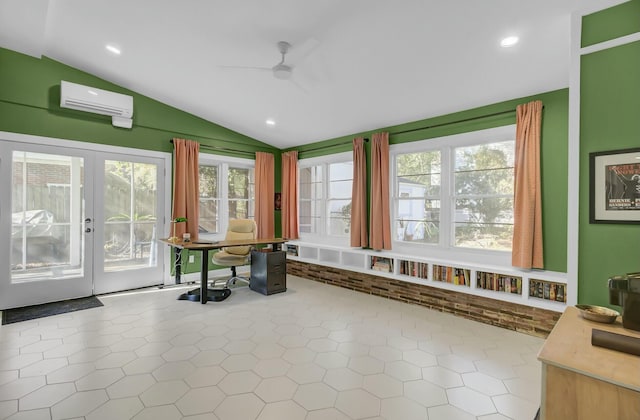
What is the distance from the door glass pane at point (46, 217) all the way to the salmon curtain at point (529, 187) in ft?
17.6

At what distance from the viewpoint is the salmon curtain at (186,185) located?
4777 mm

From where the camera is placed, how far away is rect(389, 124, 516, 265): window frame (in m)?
3.51

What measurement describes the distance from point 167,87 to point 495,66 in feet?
13.2

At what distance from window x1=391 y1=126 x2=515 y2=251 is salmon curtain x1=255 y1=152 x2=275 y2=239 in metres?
2.50

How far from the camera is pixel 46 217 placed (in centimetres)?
388

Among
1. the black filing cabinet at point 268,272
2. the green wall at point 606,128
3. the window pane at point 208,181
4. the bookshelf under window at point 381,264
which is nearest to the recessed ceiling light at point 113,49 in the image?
the window pane at point 208,181

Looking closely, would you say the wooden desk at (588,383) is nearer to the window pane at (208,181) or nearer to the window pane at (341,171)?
the window pane at (341,171)

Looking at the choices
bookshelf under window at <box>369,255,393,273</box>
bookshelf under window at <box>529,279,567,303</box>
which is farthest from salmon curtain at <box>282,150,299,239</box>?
bookshelf under window at <box>529,279,567,303</box>

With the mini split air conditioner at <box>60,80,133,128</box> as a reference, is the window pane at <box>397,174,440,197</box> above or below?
below

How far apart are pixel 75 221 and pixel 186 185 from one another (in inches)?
58.3

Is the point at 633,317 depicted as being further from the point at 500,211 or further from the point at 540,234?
the point at 500,211

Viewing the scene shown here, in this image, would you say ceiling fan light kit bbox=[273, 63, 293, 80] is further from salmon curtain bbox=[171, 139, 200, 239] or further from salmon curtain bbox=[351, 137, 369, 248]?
salmon curtain bbox=[171, 139, 200, 239]

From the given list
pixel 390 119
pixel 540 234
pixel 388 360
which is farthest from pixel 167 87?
pixel 540 234

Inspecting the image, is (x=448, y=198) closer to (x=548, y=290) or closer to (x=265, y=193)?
(x=548, y=290)
